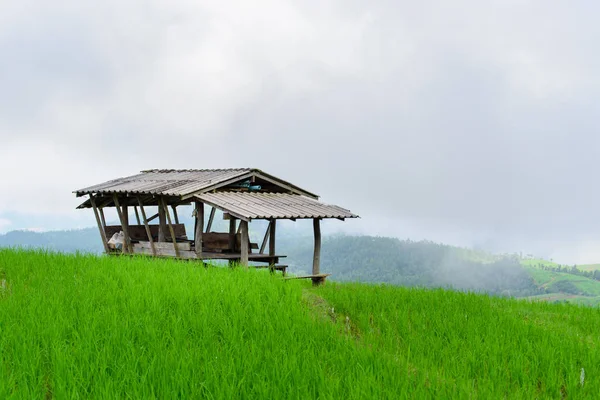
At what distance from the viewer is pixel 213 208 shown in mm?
17625

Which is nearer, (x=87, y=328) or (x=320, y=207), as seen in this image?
(x=87, y=328)

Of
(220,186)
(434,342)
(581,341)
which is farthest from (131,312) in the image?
(220,186)

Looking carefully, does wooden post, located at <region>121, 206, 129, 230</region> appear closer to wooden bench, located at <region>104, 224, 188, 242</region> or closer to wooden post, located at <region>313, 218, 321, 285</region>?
wooden bench, located at <region>104, 224, 188, 242</region>

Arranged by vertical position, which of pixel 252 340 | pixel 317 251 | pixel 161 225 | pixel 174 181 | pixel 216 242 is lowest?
pixel 252 340

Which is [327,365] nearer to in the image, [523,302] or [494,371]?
[494,371]

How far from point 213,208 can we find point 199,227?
1775 millimetres

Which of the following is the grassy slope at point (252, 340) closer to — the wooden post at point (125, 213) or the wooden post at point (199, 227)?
the wooden post at point (199, 227)

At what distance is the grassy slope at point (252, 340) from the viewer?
518 cm

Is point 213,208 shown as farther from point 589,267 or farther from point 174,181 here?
point 589,267

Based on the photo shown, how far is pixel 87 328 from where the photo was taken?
662cm

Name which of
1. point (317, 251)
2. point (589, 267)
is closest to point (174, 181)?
point (317, 251)

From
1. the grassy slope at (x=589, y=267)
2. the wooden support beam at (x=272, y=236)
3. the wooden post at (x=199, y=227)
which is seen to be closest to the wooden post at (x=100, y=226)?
the wooden post at (x=199, y=227)

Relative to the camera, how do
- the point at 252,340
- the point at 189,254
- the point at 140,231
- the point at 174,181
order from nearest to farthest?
the point at 252,340
the point at 189,254
the point at 174,181
the point at 140,231

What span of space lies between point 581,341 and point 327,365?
18.4 ft
